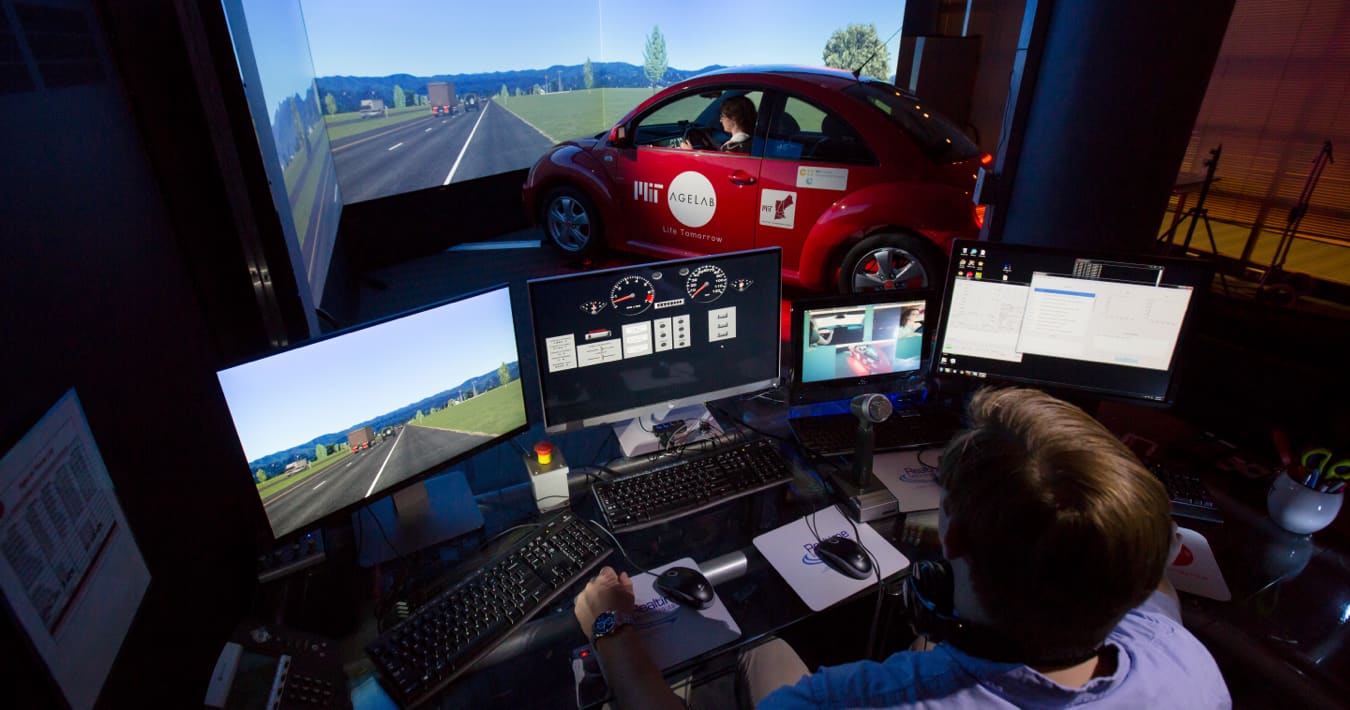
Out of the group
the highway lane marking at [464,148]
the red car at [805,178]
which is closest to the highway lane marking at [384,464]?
the red car at [805,178]

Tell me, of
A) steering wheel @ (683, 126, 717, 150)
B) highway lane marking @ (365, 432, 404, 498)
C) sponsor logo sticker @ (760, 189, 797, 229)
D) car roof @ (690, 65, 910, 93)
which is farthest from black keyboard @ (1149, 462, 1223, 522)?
steering wheel @ (683, 126, 717, 150)

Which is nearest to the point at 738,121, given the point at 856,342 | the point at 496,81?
the point at 856,342

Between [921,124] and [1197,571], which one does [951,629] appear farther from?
[921,124]

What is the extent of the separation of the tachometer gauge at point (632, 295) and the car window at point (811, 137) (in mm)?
2631

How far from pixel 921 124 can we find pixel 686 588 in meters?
3.56

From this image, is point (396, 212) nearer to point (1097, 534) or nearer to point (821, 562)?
point (821, 562)

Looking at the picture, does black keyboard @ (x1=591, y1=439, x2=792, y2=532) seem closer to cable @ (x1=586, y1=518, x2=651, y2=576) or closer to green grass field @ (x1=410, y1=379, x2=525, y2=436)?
cable @ (x1=586, y1=518, x2=651, y2=576)

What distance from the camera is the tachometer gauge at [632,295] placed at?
178 centimetres

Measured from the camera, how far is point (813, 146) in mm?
4047

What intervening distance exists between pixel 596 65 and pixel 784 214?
5249mm

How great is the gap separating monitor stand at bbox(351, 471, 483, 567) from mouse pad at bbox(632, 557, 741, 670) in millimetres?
533

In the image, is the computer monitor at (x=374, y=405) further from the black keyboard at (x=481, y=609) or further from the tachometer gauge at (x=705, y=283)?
the tachometer gauge at (x=705, y=283)

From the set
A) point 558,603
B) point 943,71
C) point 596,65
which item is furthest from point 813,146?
point 596,65

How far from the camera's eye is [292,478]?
136cm
